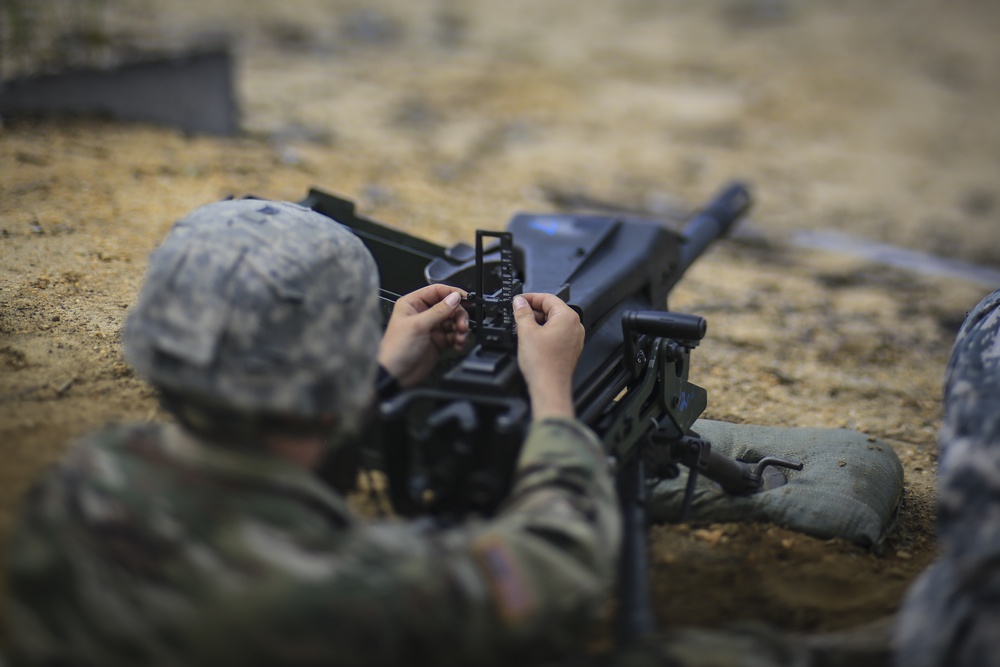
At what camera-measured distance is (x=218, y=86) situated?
643 cm

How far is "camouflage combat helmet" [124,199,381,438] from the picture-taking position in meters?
1.56

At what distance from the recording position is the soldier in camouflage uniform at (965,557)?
5.42 feet

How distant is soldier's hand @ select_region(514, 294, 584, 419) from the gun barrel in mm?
1570

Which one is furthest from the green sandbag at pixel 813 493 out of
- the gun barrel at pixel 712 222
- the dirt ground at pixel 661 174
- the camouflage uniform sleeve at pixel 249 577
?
the camouflage uniform sleeve at pixel 249 577

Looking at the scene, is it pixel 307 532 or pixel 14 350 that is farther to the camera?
pixel 14 350

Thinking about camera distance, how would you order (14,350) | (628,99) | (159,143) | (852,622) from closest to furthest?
(852,622) < (14,350) < (159,143) < (628,99)

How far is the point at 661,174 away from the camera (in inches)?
312

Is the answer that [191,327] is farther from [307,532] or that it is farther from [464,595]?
[464,595]

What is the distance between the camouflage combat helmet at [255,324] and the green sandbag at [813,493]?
137cm

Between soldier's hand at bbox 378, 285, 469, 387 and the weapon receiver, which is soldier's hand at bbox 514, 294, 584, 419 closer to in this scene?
the weapon receiver

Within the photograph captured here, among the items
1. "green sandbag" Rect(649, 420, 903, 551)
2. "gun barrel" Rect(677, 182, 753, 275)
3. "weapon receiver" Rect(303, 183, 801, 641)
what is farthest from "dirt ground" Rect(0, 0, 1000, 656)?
"gun barrel" Rect(677, 182, 753, 275)

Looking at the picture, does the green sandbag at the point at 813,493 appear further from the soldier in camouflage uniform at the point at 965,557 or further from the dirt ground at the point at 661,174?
the soldier in camouflage uniform at the point at 965,557

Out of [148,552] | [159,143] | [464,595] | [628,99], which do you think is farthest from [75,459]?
[628,99]

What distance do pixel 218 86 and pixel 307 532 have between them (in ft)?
18.2
